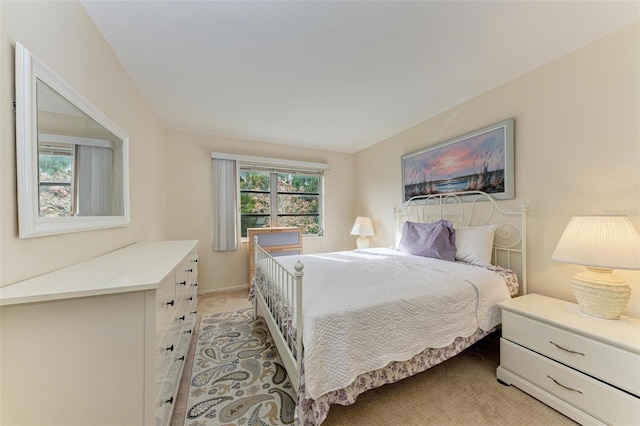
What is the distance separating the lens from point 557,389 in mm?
1393

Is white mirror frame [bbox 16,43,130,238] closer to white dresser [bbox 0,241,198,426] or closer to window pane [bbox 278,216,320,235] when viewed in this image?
white dresser [bbox 0,241,198,426]

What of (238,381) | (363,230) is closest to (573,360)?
(238,381)

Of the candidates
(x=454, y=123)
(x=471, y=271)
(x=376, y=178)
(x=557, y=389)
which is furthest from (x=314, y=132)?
(x=557, y=389)

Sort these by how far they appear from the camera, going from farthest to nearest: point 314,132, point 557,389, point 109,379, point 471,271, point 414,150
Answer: point 314,132 < point 414,150 < point 471,271 < point 557,389 < point 109,379

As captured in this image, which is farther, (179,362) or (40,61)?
(179,362)

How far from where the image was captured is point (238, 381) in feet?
5.40

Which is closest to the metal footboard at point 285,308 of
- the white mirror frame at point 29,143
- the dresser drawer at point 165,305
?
the dresser drawer at point 165,305

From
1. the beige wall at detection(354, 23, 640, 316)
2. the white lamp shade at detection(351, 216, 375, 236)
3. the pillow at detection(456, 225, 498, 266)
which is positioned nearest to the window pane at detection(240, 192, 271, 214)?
the white lamp shade at detection(351, 216, 375, 236)

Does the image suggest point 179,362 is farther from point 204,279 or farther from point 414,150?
point 414,150

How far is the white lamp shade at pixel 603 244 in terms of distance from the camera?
131cm

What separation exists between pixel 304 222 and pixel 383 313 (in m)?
3.00

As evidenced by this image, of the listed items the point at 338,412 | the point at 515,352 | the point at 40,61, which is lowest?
the point at 338,412

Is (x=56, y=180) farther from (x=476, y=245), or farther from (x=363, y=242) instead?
(x=363, y=242)

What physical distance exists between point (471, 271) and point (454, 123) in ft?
5.64
